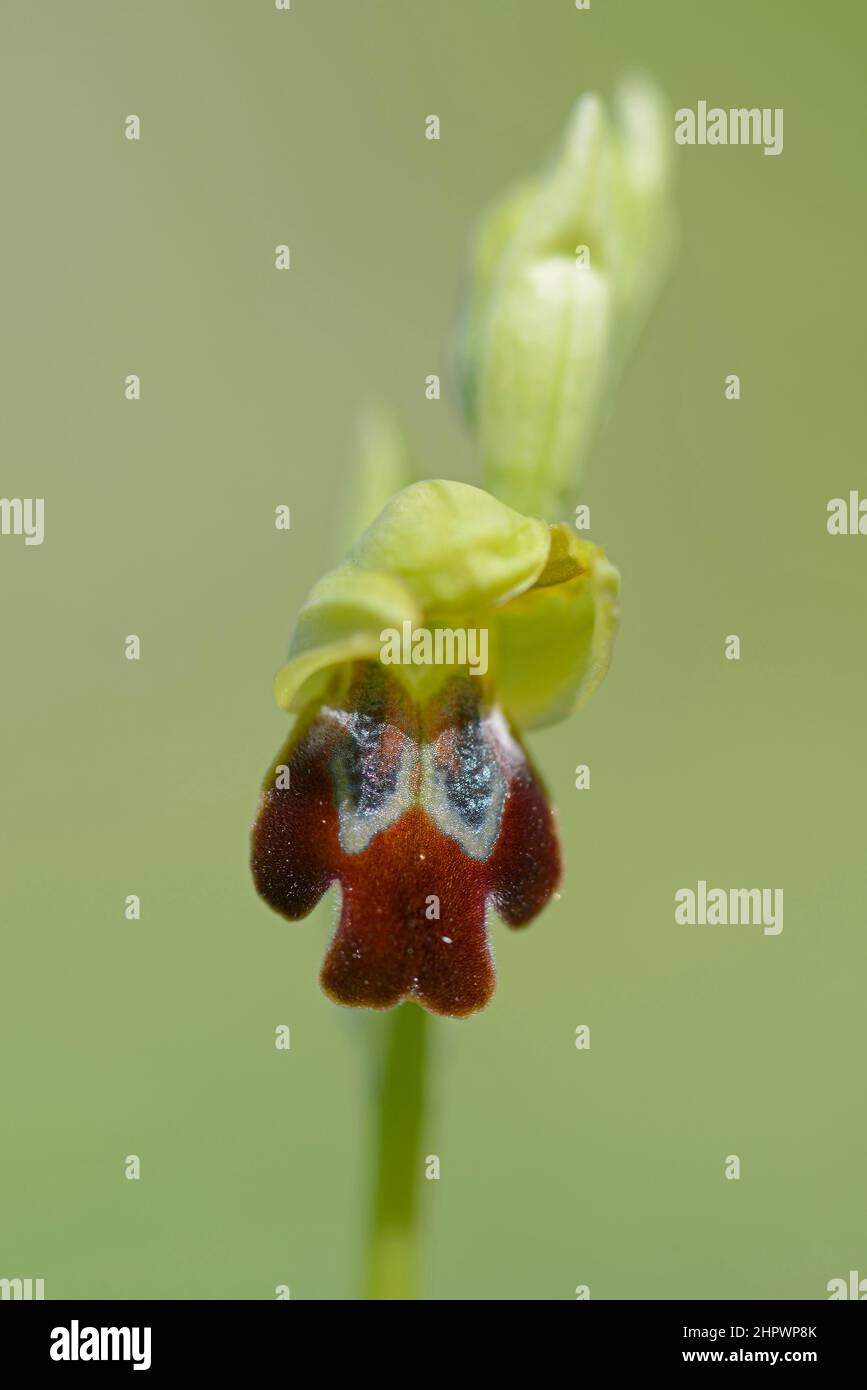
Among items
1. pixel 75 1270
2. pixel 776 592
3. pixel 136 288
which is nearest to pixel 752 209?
pixel 776 592

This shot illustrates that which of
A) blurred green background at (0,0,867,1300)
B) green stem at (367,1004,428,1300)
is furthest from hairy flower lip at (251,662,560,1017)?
blurred green background at (0,0,867,1300)

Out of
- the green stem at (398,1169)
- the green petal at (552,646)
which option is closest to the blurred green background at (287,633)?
the green stem at (398,1169)

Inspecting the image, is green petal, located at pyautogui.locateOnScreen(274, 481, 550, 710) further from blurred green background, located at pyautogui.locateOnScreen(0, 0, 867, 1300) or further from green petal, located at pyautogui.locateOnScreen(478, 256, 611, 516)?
blurred green background, located at pyautogui.locateOnScreen(0, 0, 867, 1300)

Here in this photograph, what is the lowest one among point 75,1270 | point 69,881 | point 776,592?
A: point 75,1270

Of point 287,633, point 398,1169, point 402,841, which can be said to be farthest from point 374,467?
point 287,633

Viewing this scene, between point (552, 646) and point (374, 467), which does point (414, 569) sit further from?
point (374, 467)
